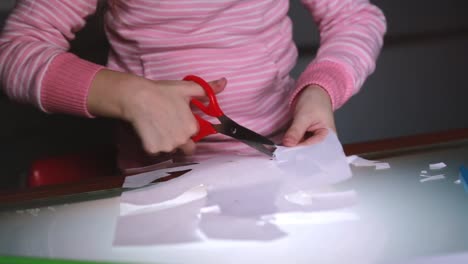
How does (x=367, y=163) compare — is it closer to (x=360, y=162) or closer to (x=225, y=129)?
(x=360, y=162)

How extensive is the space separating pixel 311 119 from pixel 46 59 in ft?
0.88

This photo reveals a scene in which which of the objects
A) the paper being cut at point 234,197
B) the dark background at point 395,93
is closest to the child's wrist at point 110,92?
the paper being cut at point 234,197

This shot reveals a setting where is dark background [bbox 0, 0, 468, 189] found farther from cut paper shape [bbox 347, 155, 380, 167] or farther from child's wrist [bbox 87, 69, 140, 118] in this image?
cut paper shape [bbox 347, 155, 380, 167]

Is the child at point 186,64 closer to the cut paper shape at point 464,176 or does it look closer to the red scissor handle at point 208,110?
the red scissor handle at point 208,110

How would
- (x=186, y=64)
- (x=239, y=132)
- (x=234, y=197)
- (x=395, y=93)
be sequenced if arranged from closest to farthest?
(x=234, y=197)
(x=239, y=132)
(x=186, y=64)
(x=395, y=93)

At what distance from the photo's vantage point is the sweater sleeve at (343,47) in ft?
1.99

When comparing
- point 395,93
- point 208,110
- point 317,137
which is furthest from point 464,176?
point 395,93

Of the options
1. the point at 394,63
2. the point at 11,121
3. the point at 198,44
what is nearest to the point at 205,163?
the point at 198,44

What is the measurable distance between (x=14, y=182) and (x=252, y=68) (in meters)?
0.60

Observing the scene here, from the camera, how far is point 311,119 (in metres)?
0.53

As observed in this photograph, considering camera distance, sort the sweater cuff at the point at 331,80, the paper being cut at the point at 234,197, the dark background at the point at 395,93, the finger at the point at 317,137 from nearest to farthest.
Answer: the paper being cut at the point at 234,197 < the finger at the point at 317,137 < the sweater cuff at the point at 331,80 < the dark background at the point at 395,93

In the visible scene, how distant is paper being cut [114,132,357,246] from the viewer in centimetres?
38

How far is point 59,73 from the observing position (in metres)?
0.57

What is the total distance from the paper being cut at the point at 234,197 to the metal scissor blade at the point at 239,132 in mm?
26
